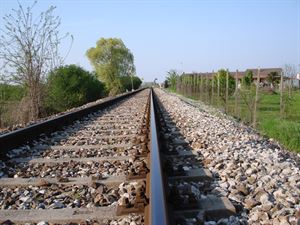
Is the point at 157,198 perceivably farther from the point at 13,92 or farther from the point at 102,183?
the point at 13,92

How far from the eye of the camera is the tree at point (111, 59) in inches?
3061

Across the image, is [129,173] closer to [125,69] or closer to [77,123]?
[77,123]

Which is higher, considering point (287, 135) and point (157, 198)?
point (157, 198)

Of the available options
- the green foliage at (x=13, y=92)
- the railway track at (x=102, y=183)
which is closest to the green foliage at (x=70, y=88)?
the green foliage at (x=13, y=92)

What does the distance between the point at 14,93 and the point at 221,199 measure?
35.9 feet

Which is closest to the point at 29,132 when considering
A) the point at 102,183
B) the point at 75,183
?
the point at 75,183

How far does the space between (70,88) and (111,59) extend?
205 feet

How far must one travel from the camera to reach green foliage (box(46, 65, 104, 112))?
656 inches

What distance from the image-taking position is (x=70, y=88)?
1928 cm

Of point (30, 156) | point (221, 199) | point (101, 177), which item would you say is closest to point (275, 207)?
point (221, 199)

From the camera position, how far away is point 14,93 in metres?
12.6

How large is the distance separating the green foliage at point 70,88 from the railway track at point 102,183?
9932 mm

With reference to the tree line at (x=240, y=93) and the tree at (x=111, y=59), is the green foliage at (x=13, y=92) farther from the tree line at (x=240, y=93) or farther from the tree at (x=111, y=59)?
the tree at (x=111, y=59)

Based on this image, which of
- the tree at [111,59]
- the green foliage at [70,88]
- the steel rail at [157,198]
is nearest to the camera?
the steel rail at [157,198]
